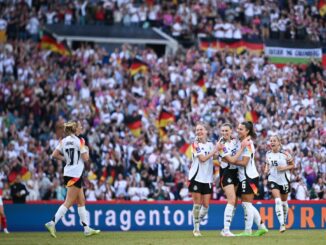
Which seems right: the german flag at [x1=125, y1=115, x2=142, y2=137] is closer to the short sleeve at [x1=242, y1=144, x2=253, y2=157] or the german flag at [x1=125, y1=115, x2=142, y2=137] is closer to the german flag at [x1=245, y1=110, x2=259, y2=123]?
the german flag at [x1=245, y1=110, x2=259, y2=123]

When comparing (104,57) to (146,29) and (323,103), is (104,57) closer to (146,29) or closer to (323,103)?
(146,29)

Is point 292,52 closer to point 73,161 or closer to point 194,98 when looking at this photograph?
point 194,98

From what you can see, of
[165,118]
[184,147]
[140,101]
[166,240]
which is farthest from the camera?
[140,101]

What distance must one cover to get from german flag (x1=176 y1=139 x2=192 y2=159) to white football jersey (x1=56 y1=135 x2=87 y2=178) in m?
13.6

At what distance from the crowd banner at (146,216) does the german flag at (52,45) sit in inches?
470

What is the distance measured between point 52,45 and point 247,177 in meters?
19.0

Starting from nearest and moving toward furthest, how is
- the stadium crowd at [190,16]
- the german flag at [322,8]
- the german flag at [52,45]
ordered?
1. the german flag at [52,45]
2. the stadium crowd at [190,16]
3. the german flag at [322,8]

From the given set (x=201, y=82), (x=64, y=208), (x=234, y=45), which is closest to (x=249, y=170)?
(x=64, y=208)

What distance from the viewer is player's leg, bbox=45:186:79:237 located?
2475cm

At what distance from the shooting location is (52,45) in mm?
42688

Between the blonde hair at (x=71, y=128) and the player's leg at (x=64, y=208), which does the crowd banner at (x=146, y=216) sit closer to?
the player's leg at (x=64, y=208)

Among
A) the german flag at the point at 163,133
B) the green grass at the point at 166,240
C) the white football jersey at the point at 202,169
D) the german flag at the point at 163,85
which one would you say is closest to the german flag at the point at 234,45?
the german flag at the point at 163,85

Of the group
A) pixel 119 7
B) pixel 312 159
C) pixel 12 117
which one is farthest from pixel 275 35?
pixel 12 117

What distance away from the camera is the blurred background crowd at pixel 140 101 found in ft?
119
